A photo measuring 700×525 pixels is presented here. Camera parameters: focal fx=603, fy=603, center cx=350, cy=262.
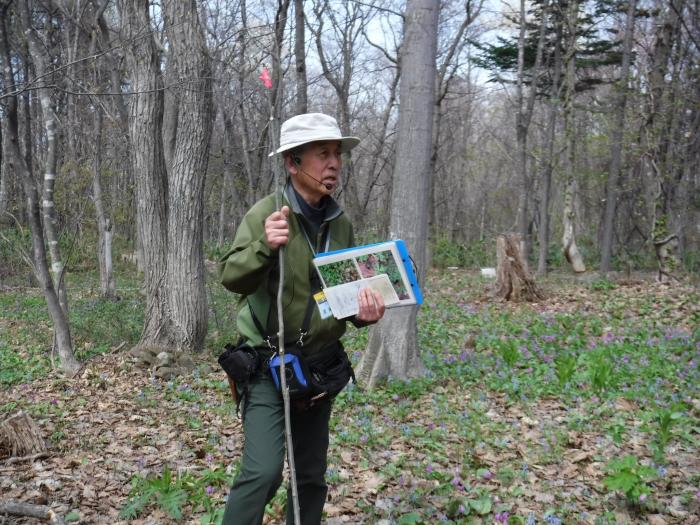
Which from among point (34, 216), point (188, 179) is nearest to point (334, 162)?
point (34, 216)

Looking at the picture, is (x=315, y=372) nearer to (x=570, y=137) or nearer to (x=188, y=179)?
(x=188, y=179)

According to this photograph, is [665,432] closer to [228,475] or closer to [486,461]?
[486,461]

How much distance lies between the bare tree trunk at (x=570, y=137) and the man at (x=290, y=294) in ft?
52.6

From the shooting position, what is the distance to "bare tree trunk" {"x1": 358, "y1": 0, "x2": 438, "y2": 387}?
668 centimetres

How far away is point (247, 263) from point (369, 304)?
21.6 inches

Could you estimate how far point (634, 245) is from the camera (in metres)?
22.3

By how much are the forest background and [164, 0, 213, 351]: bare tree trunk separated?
0.03m

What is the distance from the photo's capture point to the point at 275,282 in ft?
8.54

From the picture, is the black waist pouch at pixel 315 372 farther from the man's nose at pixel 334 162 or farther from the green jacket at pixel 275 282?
the man's nose at pixel 334 162

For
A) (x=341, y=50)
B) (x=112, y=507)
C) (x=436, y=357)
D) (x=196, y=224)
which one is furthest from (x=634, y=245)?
(x=112, y=507)

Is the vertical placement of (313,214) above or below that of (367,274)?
above

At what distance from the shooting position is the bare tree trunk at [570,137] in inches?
681

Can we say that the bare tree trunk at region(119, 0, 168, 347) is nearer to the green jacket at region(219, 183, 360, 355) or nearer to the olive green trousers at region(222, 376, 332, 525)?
the olive green trousers at region(222, 376, 332, 525)

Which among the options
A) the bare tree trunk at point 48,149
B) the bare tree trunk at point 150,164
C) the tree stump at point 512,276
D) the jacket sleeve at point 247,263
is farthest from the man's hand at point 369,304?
the tree stump at point 512,276
